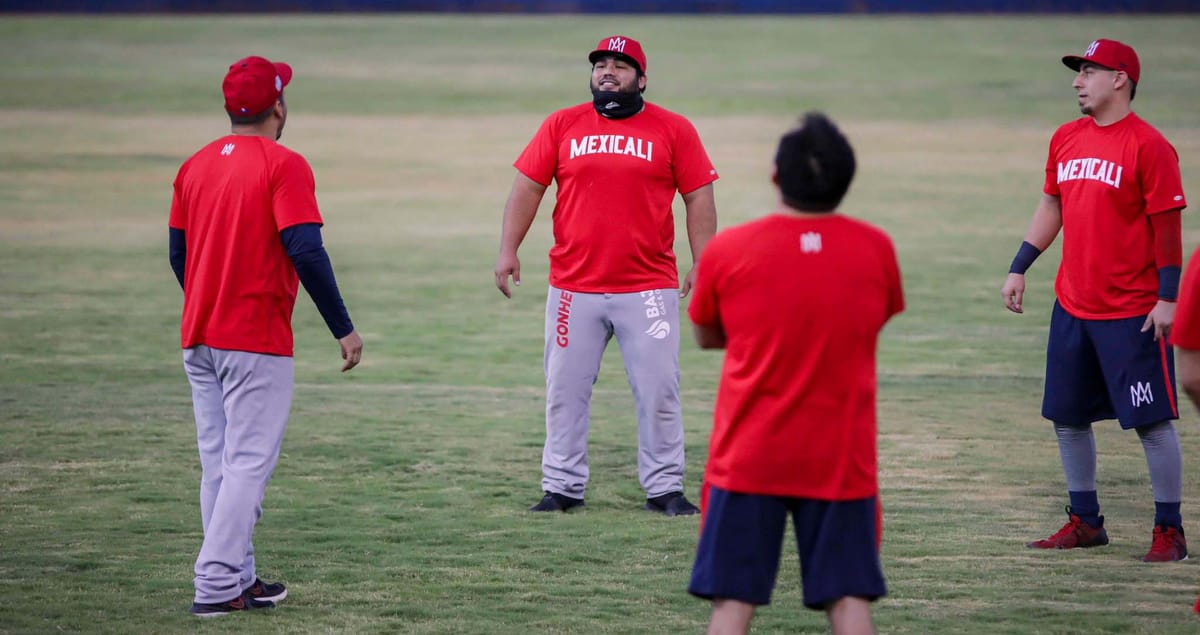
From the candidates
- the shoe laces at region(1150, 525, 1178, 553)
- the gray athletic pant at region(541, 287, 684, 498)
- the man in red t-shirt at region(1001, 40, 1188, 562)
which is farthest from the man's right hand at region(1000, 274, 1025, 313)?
the gray athletic pant at region(541, 287, 684, 498)

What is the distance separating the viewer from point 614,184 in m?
6.84

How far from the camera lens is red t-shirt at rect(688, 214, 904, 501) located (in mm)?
3840

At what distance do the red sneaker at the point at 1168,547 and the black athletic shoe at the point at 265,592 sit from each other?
3401 millimetres

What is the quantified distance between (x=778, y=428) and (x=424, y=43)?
33261 mm

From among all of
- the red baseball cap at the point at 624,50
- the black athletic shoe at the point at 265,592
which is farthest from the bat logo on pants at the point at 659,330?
the black athletic shoe at the point at 265,592

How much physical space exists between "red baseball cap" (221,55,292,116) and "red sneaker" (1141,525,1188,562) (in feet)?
12.6

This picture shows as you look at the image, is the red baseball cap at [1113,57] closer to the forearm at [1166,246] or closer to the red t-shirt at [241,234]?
the forearm at [1166,246]

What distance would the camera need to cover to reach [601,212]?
6.85 metres

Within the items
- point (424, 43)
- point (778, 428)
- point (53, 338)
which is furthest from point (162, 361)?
point (424, 43)

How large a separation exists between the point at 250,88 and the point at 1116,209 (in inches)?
134

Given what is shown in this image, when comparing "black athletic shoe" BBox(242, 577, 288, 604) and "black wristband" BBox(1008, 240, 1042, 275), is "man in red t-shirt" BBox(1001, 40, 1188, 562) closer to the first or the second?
"black wristband" BBox(1008, 240, 1042, 275)

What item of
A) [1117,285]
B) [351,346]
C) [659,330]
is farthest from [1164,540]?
[351,346]

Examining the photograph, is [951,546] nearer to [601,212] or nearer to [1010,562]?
[1010,562]

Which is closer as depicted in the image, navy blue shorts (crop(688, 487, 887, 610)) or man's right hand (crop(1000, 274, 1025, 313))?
navy blue shorts (crop(688, 487, 887, 610))
